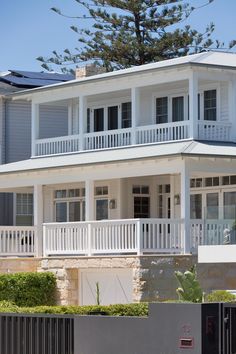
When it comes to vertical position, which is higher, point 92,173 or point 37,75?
point 37,75

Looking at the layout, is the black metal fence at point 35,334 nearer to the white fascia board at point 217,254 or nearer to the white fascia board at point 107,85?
the white fascia board at point 217,254

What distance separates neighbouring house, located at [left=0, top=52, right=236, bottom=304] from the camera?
34.5m

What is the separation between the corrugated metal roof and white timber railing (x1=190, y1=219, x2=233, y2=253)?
6.62ft

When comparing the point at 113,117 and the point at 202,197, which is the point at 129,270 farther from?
the point at 113,117

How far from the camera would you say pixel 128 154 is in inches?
1462

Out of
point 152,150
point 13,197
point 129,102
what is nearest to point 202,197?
point 152,150

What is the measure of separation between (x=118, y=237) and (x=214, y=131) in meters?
4.82

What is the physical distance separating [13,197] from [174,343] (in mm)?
24542

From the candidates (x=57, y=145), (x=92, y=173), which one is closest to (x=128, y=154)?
(x=92, y=173)

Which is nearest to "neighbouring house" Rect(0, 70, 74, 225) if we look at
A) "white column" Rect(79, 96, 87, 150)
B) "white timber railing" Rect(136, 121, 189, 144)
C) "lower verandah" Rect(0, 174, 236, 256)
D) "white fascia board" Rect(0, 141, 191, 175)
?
"lower verandah" Rect(0, 174, 236, 256)

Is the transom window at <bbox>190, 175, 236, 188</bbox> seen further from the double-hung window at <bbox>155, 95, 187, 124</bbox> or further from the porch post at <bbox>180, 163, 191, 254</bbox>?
the porch post at <bbox>180, 163, 191, 254</bbox>

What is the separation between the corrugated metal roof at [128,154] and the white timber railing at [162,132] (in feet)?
1.30

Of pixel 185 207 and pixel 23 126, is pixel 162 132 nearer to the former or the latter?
pixel 185 207

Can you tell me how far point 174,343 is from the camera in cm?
2136
